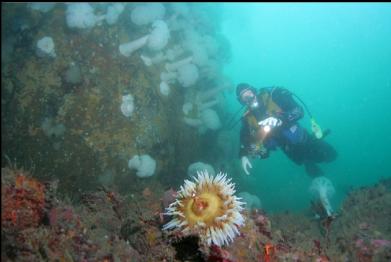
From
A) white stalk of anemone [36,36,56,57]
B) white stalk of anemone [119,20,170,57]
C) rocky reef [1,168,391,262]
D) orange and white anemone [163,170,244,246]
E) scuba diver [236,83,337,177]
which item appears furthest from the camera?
scuba diver [236,83,337,177]

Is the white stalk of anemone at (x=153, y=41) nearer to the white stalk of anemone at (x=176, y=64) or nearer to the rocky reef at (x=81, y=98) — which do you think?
the rocky reef at (x=81, y=98)

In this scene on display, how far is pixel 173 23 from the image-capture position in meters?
9.94

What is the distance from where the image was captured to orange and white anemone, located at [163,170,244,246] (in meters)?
3.44

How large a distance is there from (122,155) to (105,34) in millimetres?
2767

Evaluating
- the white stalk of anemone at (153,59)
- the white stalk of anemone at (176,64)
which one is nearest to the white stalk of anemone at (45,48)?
the white stalk of anemone at (153,59)

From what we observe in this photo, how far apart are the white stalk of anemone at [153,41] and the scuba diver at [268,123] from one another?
226 centimetres

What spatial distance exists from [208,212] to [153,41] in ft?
18.6

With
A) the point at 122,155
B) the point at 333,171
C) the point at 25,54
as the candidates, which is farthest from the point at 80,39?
the point at 333,171

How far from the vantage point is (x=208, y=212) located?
350cm

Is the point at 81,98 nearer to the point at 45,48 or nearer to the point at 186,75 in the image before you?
the point at 45,48

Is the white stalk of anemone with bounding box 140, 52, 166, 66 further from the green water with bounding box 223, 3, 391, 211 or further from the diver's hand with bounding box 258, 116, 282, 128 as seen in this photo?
the green water with bounding box 223, 3, 391, 211

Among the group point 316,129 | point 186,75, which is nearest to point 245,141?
point 316,129

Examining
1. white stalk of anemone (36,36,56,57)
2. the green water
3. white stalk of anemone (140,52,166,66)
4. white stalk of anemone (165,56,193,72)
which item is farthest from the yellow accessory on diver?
the green water

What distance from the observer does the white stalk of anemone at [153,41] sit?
25.8 feet
